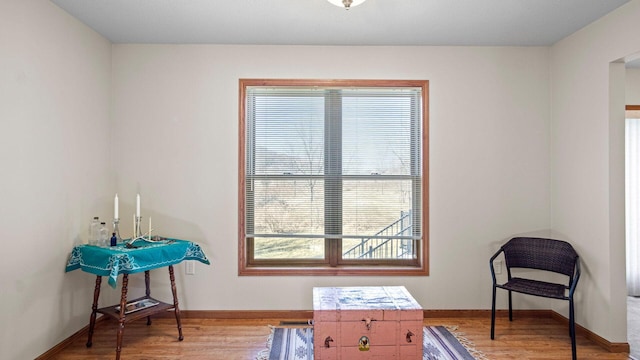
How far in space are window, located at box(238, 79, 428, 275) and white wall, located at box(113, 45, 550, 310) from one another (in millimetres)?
166

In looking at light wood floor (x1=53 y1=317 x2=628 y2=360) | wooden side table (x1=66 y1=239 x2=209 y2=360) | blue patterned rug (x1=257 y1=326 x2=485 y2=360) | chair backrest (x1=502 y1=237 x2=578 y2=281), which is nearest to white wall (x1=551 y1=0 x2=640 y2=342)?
chair backrest (x1=502 y1=237 x2=578 y2=281)

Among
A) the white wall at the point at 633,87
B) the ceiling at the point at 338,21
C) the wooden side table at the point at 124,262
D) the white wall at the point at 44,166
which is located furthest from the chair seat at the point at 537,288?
the white wall at the point at 44,166

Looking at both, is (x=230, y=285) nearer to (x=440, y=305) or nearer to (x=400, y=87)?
(x=440, y=305)

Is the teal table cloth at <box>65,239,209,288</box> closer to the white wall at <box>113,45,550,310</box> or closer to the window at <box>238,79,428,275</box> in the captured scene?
the white wall at <box>113,45,550,310</box>

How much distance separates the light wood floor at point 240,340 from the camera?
2.82 metres

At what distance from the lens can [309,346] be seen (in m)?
2.93

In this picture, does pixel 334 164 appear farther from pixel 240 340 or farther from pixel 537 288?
pixel 537 288

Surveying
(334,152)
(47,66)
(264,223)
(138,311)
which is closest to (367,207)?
(334,152)

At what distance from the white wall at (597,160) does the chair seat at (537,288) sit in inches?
14.7

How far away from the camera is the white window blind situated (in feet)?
11.8

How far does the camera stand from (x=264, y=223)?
11.9 ft

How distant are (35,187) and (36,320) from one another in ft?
3.03

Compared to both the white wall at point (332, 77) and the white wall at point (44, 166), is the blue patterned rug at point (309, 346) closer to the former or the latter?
the white wall at point (332, 77)

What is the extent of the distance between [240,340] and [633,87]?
4811mm
